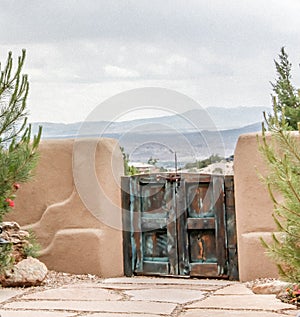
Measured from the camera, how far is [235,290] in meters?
5.45

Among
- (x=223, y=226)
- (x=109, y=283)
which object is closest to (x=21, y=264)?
(x=109, y=283)

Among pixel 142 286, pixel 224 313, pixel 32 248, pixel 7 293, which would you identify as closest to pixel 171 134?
pixel 142 286

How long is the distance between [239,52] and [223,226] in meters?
5.16

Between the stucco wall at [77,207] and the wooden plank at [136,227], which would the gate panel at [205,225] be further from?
the stucco wall at [77,207]

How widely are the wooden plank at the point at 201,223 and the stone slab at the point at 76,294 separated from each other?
117 cm

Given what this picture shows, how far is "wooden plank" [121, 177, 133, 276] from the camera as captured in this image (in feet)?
21.5

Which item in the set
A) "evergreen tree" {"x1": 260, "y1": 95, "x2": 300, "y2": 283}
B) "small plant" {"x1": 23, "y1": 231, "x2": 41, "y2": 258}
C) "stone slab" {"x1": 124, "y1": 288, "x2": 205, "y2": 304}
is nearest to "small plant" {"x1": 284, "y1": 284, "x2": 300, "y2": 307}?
"evergreen tree" {"x1": 260, "y1": 95, "x2": 300, "y2": 283}

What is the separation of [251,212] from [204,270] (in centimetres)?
81

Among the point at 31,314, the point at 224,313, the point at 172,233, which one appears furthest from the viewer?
the point at 172,233

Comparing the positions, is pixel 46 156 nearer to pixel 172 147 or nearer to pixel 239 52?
pixel 172 147

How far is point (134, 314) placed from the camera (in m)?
4.57

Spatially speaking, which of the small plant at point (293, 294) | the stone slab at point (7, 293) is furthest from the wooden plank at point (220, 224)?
the stone slab at point (7, 293)

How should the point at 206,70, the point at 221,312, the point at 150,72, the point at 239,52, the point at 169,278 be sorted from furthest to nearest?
1. the point at 239,52
2. the point at 206,70
3. the point at 150,72
4. the point at 169,278
5. the point at 221,312

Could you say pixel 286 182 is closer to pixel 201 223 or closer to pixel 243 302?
pixel 243 302
